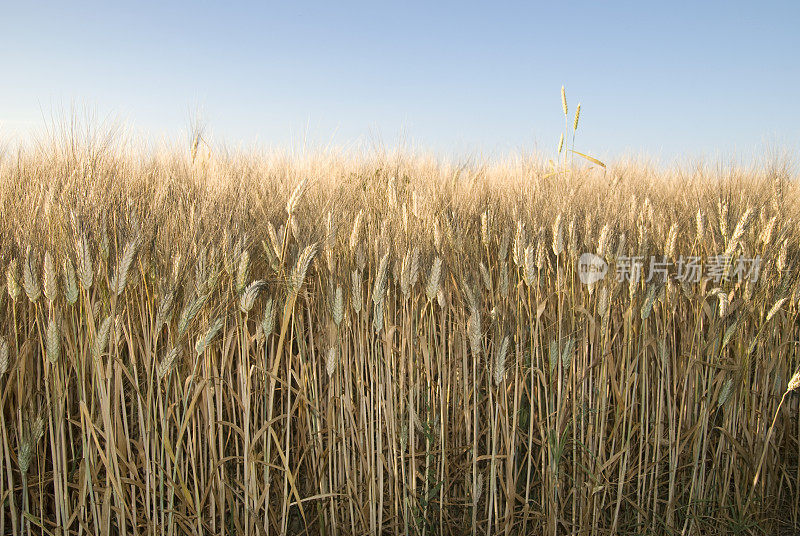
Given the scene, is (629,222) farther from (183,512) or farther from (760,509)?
(183,512)

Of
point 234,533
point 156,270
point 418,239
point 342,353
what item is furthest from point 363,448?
point 156,270

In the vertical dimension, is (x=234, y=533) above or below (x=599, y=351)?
below

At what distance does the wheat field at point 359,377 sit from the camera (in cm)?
147

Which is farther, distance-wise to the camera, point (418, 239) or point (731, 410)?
point (731, 410)

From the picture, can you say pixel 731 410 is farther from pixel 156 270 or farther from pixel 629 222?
pixel 156 270

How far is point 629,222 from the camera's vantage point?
7.23ft

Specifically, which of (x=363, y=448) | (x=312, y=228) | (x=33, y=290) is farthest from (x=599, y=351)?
(x=33, y=290)

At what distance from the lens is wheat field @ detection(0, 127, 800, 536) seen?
1.47m

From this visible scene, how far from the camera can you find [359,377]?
5.31 feet

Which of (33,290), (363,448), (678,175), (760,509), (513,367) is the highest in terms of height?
(678,175)

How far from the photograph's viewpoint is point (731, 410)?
1.90 m

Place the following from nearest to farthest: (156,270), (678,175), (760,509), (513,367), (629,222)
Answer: (156,270), (513,367), (760,509), (629,222), (678,175)

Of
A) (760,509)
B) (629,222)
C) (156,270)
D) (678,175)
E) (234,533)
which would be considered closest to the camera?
(156,270)

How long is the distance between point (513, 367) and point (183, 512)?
107cm
